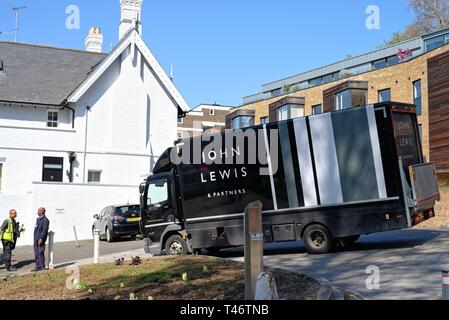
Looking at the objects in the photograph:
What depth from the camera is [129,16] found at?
33438 mm

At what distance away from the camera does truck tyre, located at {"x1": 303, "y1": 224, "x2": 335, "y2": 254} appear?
45.0 feet

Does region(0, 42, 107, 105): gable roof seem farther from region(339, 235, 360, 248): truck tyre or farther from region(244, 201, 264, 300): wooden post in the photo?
region(244, 201, 264, 300): wooden post

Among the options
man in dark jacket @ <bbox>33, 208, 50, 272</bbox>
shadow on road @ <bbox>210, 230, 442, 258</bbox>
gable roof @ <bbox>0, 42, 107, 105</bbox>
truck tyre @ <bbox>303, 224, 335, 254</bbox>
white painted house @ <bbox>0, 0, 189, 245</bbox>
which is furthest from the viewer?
gable roof @ <bbox>0, 42, 107, 105</bbox>

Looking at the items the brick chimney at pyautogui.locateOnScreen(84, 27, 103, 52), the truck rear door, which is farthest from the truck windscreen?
the brick chimney at pyautogui.locateOnScreen(84, 27, 103, 52)

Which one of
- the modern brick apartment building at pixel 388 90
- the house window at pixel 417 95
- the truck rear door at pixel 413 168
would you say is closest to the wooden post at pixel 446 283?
the truck rear door at pixel 413 168

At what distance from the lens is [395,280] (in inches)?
391

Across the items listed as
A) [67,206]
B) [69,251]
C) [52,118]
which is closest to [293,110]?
[52,118]

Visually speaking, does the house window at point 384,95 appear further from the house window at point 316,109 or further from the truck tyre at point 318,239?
the truck tyre at point 318,239

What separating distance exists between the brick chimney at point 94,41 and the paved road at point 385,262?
2360cm

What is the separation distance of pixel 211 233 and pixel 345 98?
2641 centimetres

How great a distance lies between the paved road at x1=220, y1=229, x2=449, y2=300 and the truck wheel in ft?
4.89
